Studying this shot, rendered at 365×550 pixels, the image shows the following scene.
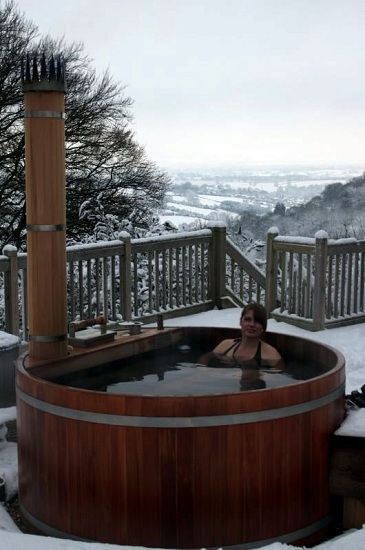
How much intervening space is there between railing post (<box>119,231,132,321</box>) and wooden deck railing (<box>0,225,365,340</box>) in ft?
0.03

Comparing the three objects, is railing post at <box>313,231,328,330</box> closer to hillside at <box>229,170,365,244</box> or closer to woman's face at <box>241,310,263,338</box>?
woman's face at <box>241,310,263,338</box>

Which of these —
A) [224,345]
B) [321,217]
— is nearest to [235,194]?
[321,217]

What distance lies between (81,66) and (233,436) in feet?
61.0

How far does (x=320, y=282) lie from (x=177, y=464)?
4.86 m

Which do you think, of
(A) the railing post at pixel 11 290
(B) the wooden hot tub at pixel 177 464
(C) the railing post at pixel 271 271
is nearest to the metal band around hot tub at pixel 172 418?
(B) the wooden hot tub at pixel 177 464

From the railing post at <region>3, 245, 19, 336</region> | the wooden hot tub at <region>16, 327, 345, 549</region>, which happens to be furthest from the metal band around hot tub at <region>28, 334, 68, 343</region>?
the railing post at <region>3, 245, 19, 336</region>

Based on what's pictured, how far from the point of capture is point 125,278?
7.81 m

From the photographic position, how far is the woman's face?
459 cm

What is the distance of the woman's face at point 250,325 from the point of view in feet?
15.1

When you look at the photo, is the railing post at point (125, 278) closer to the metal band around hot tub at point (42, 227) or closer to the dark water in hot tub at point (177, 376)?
the dark water in hot tub at point (177, 376)

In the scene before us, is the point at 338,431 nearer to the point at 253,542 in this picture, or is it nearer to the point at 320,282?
the point at 253,542

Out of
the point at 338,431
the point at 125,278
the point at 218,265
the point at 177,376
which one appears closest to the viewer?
the point at 338,431

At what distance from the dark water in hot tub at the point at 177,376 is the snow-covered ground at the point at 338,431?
588mm

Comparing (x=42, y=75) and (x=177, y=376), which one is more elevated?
(x=42, y=75)
